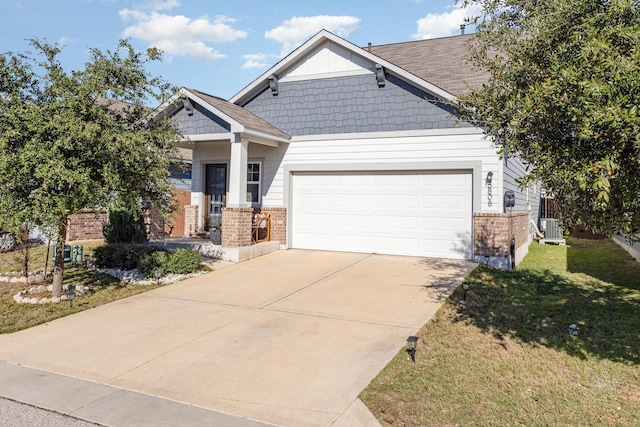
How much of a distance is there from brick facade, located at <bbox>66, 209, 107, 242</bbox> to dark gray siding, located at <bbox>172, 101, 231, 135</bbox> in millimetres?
4230

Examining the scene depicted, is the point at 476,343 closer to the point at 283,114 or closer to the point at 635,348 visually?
the point at 635,348

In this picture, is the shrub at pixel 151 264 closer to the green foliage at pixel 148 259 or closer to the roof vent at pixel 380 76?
the green foliage at pixel 148 259

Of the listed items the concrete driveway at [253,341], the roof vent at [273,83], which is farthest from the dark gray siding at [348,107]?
the concrete driveway at [253,341]

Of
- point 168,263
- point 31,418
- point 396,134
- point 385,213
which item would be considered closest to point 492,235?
point 385,213

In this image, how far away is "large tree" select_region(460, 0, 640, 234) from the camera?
3.44 m

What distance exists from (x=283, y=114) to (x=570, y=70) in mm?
10601

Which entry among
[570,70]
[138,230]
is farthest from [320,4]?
[570,70]

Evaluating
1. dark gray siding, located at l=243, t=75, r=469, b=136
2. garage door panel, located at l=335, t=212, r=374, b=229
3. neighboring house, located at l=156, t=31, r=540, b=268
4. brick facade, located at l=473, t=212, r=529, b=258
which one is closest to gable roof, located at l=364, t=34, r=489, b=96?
neighboring house, located at l=156, t=31, r=540, b=268

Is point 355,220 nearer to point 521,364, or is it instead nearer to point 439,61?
point 439,61

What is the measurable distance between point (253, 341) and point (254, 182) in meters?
8.69

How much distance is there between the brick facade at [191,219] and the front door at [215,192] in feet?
1.40

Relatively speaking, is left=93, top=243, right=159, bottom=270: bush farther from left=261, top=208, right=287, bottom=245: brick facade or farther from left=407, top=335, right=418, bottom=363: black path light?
left=407, top=335, right=418, bottom=363: black path light

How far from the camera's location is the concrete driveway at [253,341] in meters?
4.29

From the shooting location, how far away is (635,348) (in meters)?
5.52
